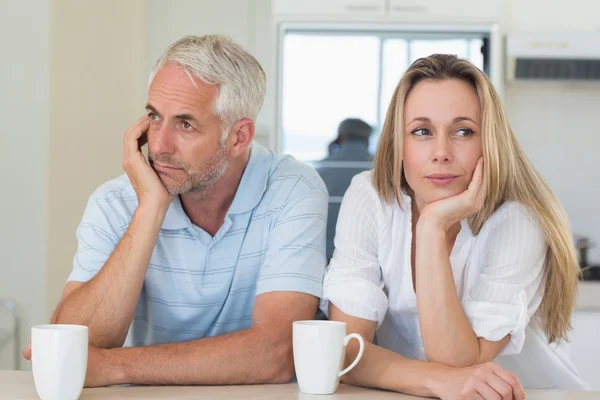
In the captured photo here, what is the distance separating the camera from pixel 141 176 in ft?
5.52

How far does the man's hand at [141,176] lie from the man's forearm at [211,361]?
1.15 feet

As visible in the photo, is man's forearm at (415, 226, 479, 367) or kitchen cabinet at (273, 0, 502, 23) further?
kitchen cabinet at (273, 0, 502, 23)

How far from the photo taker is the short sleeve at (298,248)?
1626mm

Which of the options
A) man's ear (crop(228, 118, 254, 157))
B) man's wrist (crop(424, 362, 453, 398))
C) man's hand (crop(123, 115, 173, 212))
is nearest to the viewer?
man's wrist (crop(424, 362, 453, 398))

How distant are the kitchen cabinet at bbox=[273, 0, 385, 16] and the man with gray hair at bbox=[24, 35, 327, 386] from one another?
180 centimetres

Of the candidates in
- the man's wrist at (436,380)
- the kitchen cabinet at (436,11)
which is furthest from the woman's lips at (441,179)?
the kitchen cabinet at (436,11)

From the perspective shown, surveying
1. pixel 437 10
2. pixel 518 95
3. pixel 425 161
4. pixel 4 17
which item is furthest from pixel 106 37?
pixel 425 161

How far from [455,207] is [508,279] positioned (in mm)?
172

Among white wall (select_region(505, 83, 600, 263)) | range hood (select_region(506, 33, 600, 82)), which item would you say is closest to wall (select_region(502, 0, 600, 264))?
white wall (select_region(505, 83, 600, 263))

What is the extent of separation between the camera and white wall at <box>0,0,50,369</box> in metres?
3.07

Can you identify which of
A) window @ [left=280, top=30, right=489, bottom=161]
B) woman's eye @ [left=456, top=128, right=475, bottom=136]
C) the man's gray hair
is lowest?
woman's eye @ [left=456, top=128, right=475, bottom=136]

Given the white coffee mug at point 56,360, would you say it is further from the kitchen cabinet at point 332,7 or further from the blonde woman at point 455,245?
the kitchen cabinet at point 332,7

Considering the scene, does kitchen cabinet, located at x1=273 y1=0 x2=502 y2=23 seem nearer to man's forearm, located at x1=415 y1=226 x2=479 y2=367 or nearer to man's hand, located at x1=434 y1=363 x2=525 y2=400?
man's forearm, located at x1=415 y1=226 x2=479 y2=367

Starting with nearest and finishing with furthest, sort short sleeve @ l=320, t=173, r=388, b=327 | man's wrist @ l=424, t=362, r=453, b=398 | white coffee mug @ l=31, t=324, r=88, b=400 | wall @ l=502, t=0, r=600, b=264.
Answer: white coffee mug @ l=31, t=324, r=88, b=400
man's wrist @ l=424, t=362, r=453, b=398
short sleeve @ l=320, t=173, r=388, b=327
wall @ l=502, t=0, r=600, b=264
